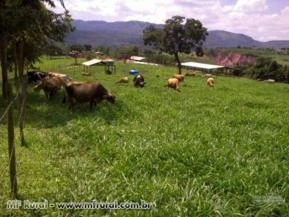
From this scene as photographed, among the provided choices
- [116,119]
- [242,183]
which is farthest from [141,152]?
[116,119]

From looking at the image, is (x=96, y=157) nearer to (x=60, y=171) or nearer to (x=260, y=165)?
(x=60, y=171)

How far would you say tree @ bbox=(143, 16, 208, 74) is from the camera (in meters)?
57.1

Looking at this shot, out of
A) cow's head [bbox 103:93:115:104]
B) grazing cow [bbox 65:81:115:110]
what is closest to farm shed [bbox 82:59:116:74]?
cow's head [bbox 103:93:115:104]

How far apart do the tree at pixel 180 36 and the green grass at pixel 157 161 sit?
39946mm

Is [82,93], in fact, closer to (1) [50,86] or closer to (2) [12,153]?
(1) [50,86]

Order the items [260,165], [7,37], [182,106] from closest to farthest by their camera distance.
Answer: [7,37]
[260,165]
[182,106]

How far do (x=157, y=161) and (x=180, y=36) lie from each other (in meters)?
48.5

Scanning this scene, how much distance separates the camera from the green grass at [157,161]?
873 cm

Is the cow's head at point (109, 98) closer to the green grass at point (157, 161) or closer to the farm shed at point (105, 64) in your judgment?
the green grass at point (157, 161)

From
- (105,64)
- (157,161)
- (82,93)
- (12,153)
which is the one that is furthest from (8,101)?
(105,64)

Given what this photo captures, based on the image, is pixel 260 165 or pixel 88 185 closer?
pixel 88 185

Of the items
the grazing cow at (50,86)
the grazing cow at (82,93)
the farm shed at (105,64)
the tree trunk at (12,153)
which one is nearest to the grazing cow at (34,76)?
the grazing cow at (50,86)

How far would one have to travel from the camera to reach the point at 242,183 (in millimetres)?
9516

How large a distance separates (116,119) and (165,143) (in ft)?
16.8
